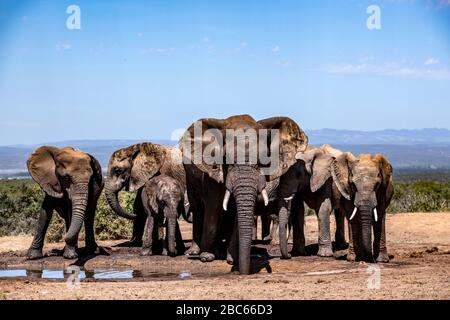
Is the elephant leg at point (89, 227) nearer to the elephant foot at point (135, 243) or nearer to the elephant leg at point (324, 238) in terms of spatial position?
the elephant foot at point (135, 243)

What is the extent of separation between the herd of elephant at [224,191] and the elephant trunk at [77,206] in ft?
0.06

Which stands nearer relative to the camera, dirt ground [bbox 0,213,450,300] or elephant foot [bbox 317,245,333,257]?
dirt ground [bbox 0,213,450,300]

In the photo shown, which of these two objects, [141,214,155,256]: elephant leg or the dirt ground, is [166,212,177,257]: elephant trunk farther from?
[141,214,155,256]: elephant leg

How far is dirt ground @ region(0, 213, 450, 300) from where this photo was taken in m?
13.8

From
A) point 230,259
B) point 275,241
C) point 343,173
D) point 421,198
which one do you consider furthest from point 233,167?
point 421,198

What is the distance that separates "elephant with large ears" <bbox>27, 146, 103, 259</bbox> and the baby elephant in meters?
1.20

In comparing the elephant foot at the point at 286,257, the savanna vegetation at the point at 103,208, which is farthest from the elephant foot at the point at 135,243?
the elephant foot at the point at 286,257

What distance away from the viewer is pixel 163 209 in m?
19.0

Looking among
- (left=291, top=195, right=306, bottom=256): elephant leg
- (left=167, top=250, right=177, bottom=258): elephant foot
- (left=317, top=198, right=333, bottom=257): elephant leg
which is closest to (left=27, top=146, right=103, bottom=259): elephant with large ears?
(left=167, top=250, right=177, bottom=258): elephant foot

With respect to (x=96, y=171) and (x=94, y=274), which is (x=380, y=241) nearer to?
(x=94, y=274)

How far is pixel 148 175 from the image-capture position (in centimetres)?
A: 2081
